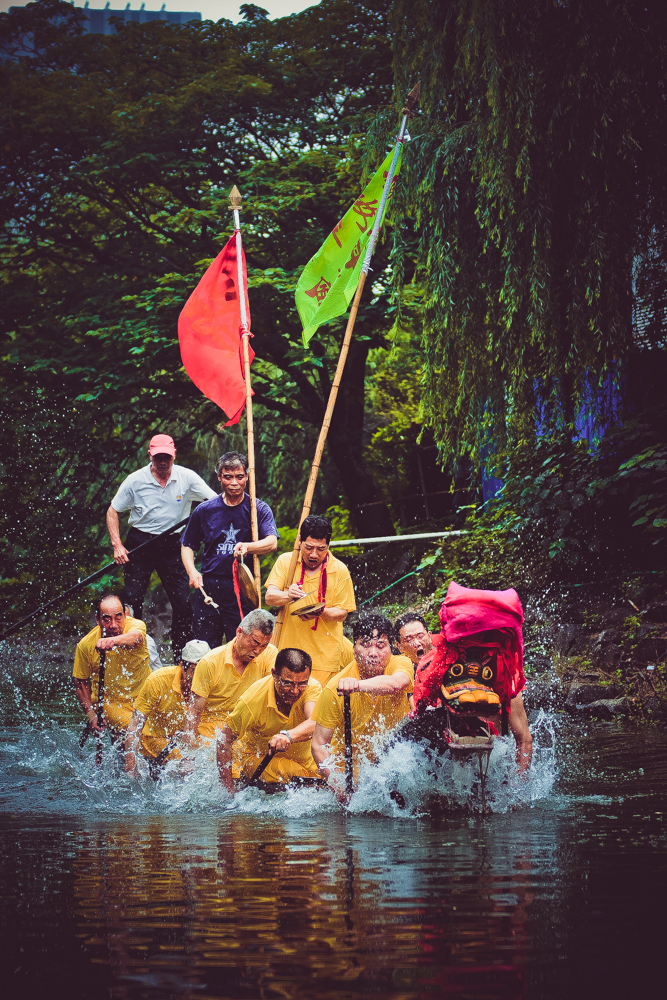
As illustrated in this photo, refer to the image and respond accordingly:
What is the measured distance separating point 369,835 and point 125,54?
16806 mm

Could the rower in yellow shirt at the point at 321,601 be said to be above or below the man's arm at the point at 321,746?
above

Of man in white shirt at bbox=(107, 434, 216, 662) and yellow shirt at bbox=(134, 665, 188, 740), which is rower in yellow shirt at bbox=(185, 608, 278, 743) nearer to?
yellow shirt at bbox=(134, 665, 188, 740)

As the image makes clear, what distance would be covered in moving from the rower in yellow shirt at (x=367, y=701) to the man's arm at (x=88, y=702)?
8.36 feet

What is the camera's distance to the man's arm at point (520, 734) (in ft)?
20.6

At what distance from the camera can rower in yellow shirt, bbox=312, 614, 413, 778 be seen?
21.4ft

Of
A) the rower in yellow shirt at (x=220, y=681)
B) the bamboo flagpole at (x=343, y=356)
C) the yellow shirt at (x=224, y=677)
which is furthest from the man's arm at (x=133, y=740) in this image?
the bamboo flagpole at (x=343, y=356)

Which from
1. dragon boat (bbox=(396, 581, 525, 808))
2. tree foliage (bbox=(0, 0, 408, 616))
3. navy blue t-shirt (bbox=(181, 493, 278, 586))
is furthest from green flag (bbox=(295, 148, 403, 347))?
tree foliage (bbox=(0, 0, 408, 616))

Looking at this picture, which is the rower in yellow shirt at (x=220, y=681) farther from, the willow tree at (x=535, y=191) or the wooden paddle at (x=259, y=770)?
the willow tree at (x=535, y=191)

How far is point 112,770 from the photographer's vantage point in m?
8.02

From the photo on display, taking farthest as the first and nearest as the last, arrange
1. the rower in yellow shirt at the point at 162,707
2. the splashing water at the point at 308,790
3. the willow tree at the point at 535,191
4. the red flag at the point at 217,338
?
the red flag at the point at 217,338
the willow tree at the point at 535,191
the rower in yellow shirt at the point at 162,707
the splashing water at the point at 308,790

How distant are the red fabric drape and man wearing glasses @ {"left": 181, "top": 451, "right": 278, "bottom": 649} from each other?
112 inches

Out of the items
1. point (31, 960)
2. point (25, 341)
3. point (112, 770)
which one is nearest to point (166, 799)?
point (112, 770)

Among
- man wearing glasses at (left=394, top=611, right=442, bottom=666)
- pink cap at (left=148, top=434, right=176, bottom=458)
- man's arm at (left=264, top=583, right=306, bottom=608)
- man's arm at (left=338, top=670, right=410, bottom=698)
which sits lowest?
man's arm at (left=338, top=670, right=410, bottom=698)

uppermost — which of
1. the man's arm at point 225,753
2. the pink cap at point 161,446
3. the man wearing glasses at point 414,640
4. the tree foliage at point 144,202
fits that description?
the tree foliage at point 144,202
